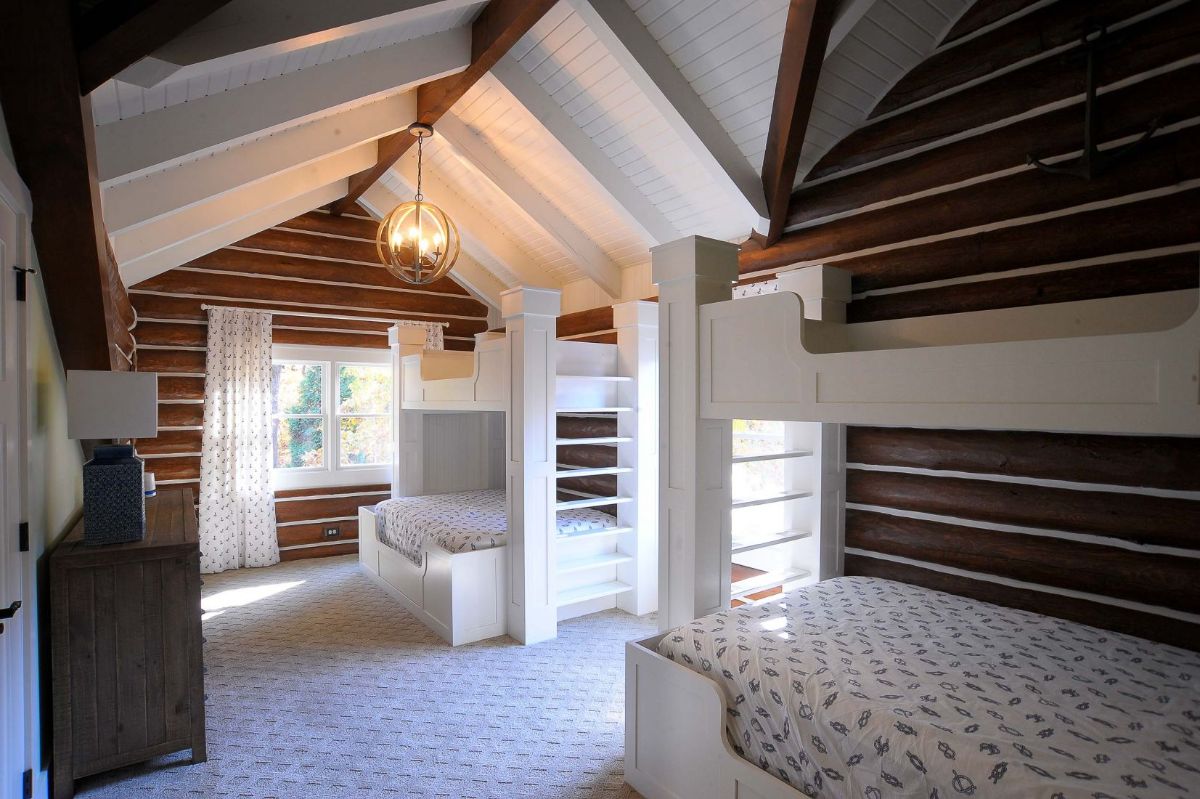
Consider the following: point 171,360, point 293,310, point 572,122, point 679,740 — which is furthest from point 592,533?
point 171,360

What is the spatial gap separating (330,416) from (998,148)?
5.69 meters

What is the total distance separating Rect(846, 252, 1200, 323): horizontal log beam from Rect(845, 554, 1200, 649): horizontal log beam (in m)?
1.20

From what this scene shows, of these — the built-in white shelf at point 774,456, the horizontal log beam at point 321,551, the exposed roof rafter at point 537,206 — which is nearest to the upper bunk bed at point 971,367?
the built-in white shelf at point 774,456

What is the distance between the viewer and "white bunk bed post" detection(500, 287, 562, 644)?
3.87 meters

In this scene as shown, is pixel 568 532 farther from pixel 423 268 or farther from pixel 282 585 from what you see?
pixel 282 585

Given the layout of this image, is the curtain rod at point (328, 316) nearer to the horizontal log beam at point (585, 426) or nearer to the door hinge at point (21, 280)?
the horizontal log beam at point (585, 426)

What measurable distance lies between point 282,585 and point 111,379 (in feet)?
10.0

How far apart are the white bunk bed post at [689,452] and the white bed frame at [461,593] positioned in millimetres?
1668

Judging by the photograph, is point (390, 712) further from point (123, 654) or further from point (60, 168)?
point (60, 168)

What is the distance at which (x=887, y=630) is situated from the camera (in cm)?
218

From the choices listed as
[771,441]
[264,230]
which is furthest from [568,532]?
[264,230]

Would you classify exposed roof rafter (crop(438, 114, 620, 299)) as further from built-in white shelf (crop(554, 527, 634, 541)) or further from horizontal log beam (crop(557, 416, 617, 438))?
built-in white shelf (crop(554, 527, 634, 541))

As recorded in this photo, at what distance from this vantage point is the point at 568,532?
426 cm

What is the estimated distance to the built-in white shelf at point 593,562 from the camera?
13.7 feet
